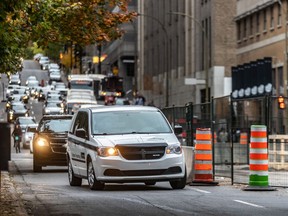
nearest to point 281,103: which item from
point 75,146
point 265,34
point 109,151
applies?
point 75,146

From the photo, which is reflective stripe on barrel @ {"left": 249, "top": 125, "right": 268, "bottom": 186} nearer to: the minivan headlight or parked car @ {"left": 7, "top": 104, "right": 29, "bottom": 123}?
the minivan headlight

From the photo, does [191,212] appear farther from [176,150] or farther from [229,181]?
[229,181]

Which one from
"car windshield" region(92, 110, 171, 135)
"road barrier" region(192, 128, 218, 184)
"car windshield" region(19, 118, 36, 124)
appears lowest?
"road barrier" region(192, 128, 218, 184)

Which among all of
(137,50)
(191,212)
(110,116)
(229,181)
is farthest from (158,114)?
(137,50)

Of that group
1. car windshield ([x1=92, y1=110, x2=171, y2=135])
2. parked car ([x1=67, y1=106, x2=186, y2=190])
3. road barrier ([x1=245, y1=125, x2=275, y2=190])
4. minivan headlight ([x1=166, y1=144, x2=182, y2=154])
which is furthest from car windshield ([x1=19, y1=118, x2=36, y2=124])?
road barrier ([x1=245, y1=125, x2=275, y2=190])

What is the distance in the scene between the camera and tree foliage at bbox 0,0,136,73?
2316cm

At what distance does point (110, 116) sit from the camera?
23.8 m

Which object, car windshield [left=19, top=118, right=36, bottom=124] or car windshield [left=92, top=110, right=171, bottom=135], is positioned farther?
car windshield [left=19, top=118, right=36, bottom=124]

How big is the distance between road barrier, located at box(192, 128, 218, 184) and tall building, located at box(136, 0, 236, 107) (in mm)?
39107

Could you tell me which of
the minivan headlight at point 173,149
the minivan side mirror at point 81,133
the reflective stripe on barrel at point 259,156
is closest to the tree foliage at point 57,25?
the minivan side mirror at point 81,133

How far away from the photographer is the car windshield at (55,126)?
33281 mm

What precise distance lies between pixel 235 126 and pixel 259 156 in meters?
6.22

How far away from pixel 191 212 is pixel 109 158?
5.64 metres

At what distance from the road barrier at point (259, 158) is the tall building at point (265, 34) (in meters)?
44.4
